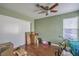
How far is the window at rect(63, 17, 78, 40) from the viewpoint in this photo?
53.2 inches

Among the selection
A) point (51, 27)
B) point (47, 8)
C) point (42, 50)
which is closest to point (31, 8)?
point (47, 8)

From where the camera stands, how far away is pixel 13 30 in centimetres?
138

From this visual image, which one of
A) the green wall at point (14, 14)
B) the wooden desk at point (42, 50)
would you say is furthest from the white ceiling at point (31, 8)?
the wooden desk at point (42, 50)

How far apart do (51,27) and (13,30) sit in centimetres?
45

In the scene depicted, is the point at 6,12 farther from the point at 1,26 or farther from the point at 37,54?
the point at 37,54

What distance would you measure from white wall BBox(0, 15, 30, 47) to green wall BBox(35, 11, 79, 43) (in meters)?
0.14

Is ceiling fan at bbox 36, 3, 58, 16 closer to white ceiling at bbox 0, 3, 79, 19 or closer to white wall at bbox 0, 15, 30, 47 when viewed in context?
white ceiling at bbox 0, 3, 79, 19

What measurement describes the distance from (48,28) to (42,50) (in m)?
0.27

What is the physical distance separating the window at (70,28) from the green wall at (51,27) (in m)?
0.05

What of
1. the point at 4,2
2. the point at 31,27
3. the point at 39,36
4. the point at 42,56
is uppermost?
the point at 4,2

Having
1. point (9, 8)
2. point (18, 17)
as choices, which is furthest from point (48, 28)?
point (9, 8)

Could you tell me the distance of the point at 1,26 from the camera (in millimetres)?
1340

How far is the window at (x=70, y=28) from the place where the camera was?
135 cm

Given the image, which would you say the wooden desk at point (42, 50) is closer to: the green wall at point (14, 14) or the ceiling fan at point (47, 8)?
the green wall at point (14, 14)
